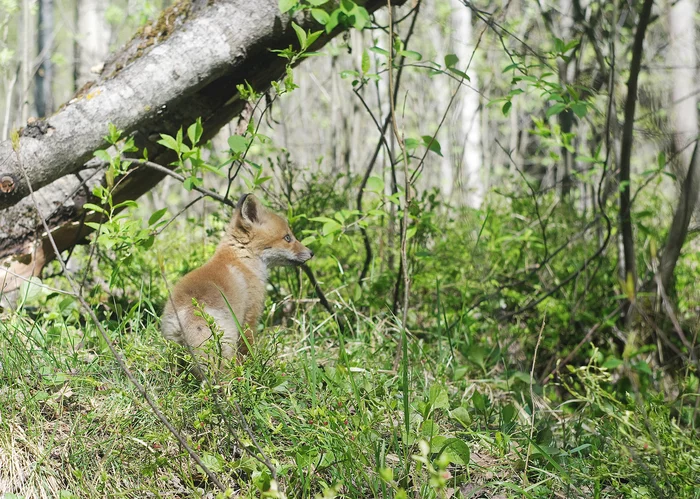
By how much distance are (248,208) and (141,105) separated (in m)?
0.97

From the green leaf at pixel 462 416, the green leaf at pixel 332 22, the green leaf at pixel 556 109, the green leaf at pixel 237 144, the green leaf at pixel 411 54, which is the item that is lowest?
the green leaf at pixel 462 416

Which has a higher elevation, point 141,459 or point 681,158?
point 681,158

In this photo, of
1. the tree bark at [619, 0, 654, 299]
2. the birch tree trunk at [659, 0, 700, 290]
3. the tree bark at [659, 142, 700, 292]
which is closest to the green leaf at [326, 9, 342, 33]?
the tree bark at [619, 0, 654, 299]

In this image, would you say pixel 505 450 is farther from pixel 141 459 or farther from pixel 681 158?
pixel 681 158

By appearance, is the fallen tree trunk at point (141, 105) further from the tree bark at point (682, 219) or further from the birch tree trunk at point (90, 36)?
the birch tree trunk at point (90, 36)

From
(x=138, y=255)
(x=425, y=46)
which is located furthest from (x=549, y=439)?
(x=425, y=46)

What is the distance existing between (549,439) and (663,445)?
78cm

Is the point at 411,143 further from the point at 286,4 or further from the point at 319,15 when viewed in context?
the point at 286,4

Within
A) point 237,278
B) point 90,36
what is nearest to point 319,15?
point 237,278

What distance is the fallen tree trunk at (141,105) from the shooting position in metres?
4.10

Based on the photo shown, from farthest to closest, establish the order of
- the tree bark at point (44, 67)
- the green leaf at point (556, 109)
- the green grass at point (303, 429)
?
the tree bark at point (44, 67) → the green leaf at point (556, 109) → the green grass at point (303, 429)

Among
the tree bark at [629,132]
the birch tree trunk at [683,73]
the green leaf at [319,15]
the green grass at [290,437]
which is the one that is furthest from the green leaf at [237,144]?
the birch tree trunk at [683,73]

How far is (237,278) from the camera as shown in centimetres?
423

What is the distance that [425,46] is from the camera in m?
16.6
